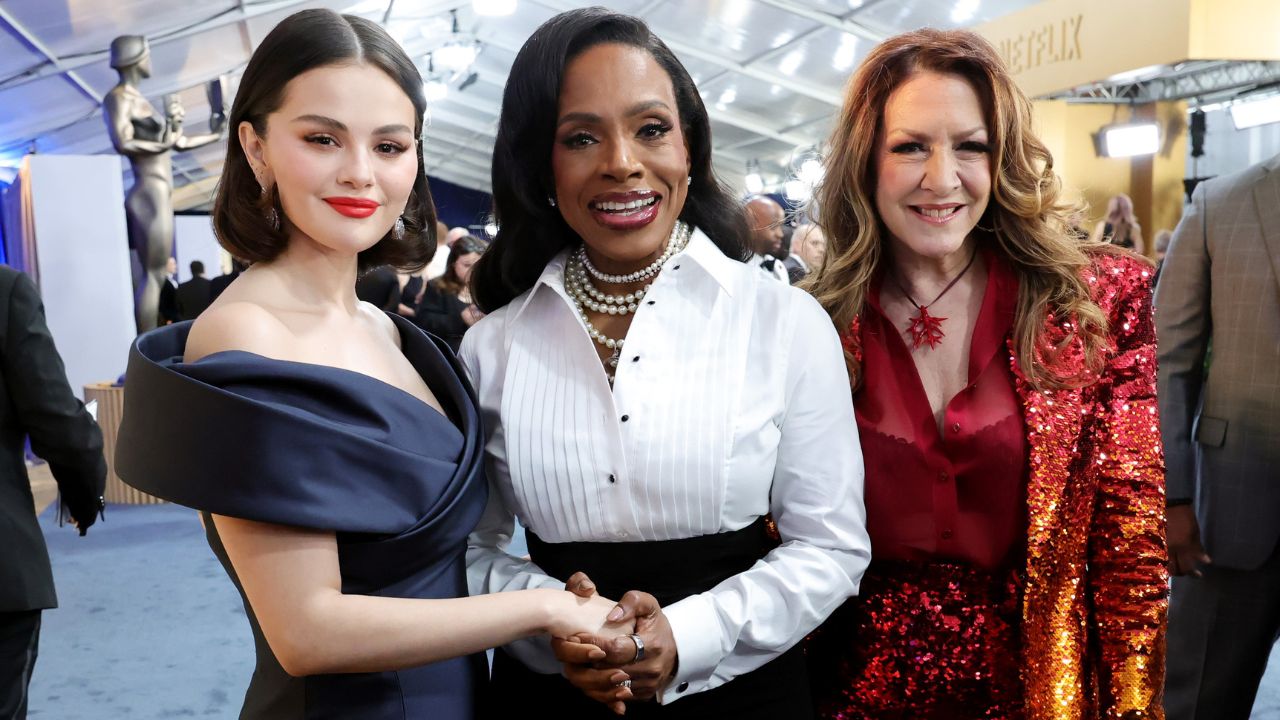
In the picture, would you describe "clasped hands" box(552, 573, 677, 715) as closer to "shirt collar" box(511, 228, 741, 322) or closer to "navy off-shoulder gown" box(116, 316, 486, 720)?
"navy off-shoulder gown" box(116, 316, 486, 720)

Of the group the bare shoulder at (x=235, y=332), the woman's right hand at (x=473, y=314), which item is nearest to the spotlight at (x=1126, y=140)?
the woman's right hand at (x=473, y=314)

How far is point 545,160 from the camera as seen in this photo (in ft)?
5.38

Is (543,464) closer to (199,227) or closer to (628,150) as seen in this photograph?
(628,150)

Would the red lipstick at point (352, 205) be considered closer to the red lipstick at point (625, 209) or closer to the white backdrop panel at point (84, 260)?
the red lipstick at point (625, 209)

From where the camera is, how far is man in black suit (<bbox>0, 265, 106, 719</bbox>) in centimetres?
224

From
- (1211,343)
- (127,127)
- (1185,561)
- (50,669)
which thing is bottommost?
A: (50,669)

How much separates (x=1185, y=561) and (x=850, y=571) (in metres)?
1.32

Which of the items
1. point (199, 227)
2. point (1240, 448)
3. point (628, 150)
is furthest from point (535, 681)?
point (199, 227)

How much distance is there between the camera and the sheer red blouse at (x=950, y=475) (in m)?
1.67

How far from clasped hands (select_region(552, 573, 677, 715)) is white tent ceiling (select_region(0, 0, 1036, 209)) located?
7.43 m

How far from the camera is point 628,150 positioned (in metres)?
1.53

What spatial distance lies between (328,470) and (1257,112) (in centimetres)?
1142

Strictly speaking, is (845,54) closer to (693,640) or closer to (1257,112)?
(1257,112)

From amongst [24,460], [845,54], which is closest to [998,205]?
[24,460]
